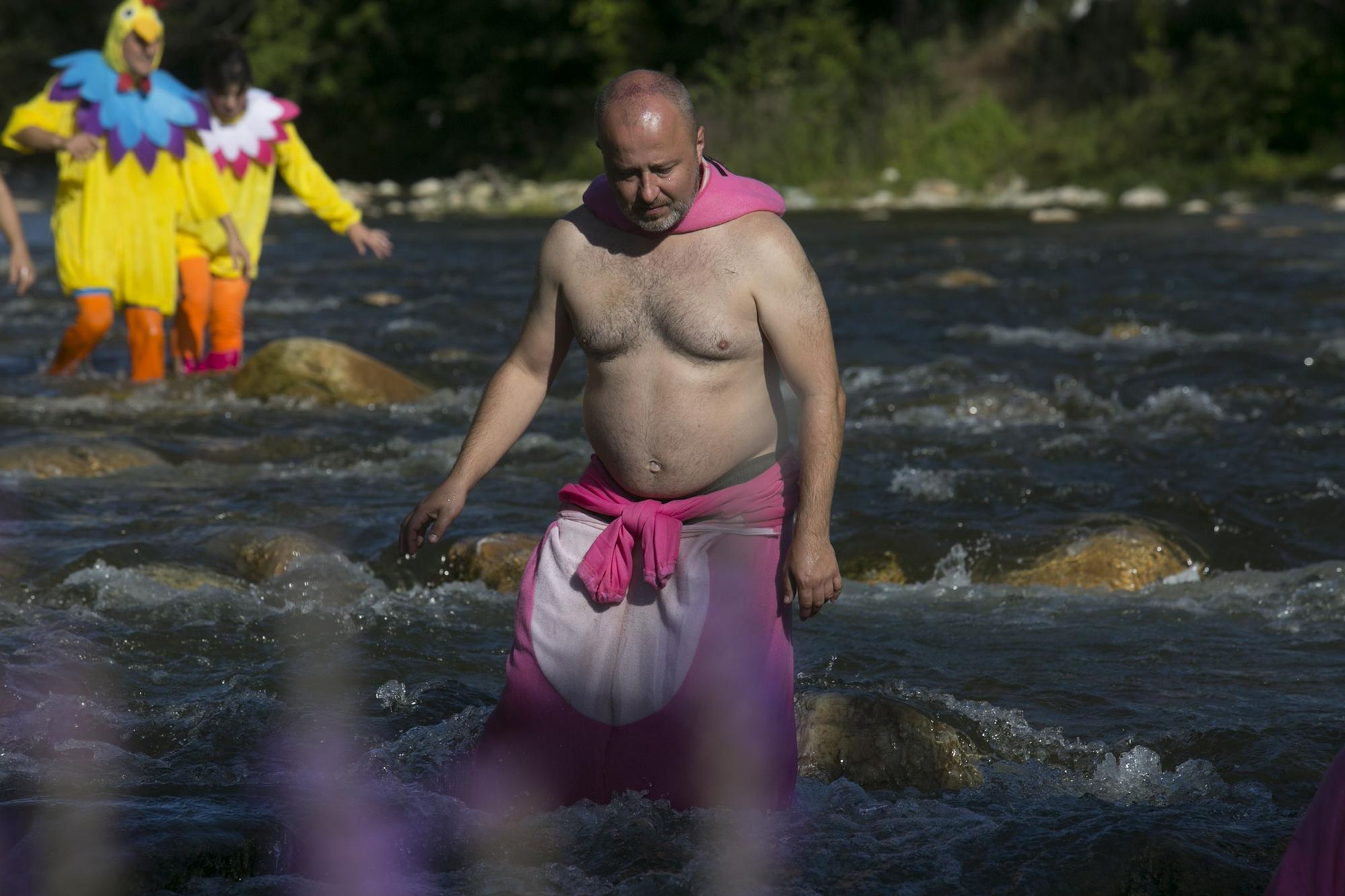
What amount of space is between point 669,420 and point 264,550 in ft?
9.32

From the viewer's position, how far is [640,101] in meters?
3.63

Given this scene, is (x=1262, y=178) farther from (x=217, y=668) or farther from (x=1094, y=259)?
(x=217, y=668)

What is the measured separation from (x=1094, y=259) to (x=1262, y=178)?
9.23 metres

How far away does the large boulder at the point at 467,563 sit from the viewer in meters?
6.14

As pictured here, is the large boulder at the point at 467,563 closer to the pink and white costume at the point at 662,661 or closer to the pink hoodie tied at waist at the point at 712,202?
the pink and white costume at the point at 662,661

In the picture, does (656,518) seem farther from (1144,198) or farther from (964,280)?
(1144,198)

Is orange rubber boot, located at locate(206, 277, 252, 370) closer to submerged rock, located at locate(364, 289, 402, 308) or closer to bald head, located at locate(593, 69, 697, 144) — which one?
submerged rock, located at locate(364, 289, 402, 308)

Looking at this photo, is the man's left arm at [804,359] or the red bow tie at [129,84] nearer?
the man's left arm at [804,359]

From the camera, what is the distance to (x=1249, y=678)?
5.14 metres

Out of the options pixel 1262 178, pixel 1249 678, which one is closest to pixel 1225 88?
pixel 1262 178

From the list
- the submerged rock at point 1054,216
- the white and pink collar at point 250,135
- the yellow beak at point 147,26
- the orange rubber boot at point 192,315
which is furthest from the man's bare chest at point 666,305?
the submerged rock at point 1054,216

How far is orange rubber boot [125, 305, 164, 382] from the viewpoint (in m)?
9.27

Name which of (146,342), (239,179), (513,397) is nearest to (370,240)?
(239,179)

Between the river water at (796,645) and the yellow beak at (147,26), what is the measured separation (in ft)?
6.19
